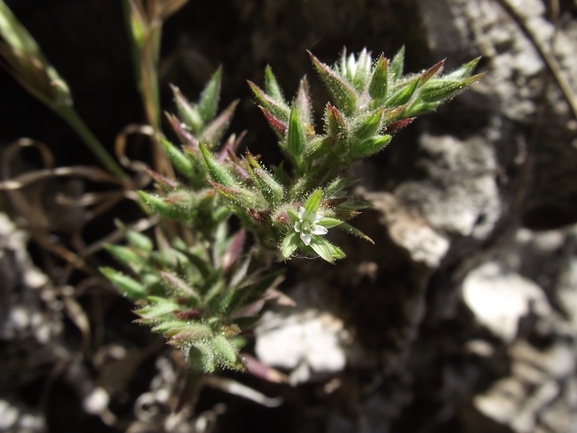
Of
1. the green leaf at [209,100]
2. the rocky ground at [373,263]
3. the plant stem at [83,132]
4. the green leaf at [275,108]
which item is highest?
the plant stem at [83,132]

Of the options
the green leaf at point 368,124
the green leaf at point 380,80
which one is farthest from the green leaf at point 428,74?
the green leaf at point 368,124

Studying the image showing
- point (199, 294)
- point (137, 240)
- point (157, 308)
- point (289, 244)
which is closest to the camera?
point (289, 244)

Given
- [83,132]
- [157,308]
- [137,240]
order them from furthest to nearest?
1. [83,132]
2. [137,240]
3. [157,308]

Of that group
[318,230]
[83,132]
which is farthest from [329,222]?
[83,132]

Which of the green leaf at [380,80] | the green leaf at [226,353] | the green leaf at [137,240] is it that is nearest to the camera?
the green leaf at [380,80]

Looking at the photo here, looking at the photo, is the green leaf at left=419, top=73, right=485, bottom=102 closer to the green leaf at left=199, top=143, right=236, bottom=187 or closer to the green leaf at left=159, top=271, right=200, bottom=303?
the green leaf at left=199, top=143, right=236, bottom=187

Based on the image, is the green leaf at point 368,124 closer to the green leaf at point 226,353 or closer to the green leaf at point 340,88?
the green leaf at point 340,88

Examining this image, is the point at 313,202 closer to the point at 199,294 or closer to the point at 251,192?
the point at 251,192
